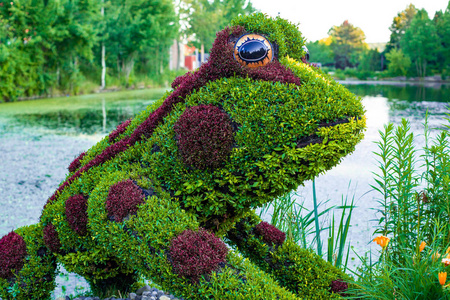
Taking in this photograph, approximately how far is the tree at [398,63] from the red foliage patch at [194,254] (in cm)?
5213

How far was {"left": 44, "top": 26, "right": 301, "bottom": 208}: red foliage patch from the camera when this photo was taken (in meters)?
2.34

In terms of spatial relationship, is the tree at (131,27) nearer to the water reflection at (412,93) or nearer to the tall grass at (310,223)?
the water reflection at (412,93)

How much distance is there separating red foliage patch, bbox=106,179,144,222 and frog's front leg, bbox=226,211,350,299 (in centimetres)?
89

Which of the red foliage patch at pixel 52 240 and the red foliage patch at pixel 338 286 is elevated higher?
the red foliage patch at pixel 52 240

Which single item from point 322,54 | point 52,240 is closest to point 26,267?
point 52,240

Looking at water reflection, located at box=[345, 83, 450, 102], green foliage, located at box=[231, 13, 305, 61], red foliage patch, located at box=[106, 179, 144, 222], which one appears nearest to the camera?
red foliage patch, located at box=[106, 179, 144, 222]

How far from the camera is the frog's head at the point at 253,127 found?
217 centimetres

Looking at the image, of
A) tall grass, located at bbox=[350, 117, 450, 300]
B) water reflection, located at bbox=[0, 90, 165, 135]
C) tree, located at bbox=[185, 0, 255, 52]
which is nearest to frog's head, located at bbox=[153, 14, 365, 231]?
tall grass, located at bbox=[350, 117, 450, 300]

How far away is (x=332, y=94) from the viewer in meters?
2.24

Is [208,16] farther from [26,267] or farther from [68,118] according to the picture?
[26,267]

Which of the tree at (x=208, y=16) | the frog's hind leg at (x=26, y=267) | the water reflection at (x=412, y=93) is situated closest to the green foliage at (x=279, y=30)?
the frog's hind leg at (x=26, y=267)

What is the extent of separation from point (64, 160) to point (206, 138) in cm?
756

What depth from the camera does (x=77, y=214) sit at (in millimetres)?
2619

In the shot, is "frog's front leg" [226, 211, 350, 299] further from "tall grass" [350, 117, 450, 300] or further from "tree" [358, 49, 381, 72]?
"tree" [358, 49, 381, 72]
